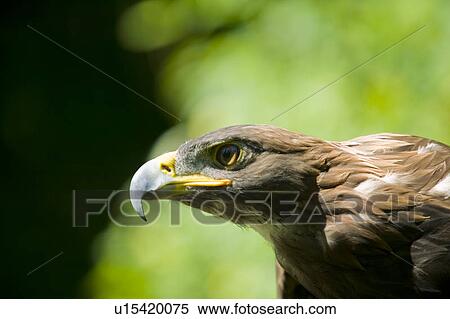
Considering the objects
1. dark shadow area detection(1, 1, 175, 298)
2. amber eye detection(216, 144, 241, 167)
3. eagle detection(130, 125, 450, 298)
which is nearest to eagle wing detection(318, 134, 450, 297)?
eagle detection(130, 125, 450, 298)

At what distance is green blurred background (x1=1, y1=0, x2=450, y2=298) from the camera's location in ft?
9.63

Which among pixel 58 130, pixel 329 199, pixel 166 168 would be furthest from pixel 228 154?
pixel 58 130

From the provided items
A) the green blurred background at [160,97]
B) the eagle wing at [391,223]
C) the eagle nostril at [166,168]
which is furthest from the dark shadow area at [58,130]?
the eagle wing at [391,223]

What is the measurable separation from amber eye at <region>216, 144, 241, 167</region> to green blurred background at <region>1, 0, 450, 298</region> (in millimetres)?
854

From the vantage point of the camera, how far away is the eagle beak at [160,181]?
2053 millimetres

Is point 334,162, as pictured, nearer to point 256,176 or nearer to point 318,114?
point 256,176

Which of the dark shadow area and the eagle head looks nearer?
the eagle head

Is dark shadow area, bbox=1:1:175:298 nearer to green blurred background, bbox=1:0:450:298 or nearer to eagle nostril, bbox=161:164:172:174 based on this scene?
green blurred background, bbox=1:0:450:298

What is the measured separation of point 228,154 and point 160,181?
198 mm

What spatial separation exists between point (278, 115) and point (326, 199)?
3.22 feet

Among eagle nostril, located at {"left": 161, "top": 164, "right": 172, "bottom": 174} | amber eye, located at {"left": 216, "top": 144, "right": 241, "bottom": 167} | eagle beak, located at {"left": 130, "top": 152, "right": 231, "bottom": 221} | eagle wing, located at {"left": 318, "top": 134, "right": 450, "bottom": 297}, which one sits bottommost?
eagle wing, located at {"left": 318, "top": 134, "right": 450, "bottom": 297}

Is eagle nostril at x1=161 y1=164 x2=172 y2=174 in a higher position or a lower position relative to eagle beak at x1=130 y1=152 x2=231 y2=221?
higher

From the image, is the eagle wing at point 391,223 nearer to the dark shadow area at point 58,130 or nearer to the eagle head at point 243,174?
the eagle head at point 243,174
